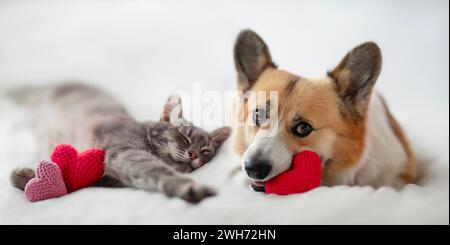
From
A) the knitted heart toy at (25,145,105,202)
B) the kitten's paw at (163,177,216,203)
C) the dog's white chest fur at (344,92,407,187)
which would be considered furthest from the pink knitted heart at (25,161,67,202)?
the dog's white chest fur at (344,92,407,187)

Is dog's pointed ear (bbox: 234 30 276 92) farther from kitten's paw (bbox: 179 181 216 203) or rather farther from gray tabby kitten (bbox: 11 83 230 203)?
kitten's paw (bbox: 179 181 216 203)

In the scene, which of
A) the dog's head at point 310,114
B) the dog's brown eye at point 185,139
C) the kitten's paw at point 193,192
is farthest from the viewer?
the dog's brown eye at point 185,139

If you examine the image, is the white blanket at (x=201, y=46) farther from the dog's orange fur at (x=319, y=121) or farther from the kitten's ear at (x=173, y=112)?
the dog's orange fur at (x=319, y=121)

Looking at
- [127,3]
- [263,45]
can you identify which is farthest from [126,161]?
[127,3]

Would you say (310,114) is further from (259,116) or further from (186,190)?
(186,190)

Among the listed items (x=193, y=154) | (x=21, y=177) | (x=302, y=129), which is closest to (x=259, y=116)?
(x=302, y=129)

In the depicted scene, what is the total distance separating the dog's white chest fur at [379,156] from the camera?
1499 millimetres

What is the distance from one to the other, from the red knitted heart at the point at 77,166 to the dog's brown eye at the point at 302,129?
24.0 inches

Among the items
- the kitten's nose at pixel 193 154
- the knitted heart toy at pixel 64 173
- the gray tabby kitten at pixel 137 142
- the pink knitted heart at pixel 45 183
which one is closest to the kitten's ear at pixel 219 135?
the gray tabby kitten at pixel 137 142

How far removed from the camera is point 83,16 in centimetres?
226

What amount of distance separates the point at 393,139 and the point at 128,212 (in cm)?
100

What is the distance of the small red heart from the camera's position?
1.29 meters

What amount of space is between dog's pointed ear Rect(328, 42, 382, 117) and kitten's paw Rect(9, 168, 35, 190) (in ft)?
3.35
